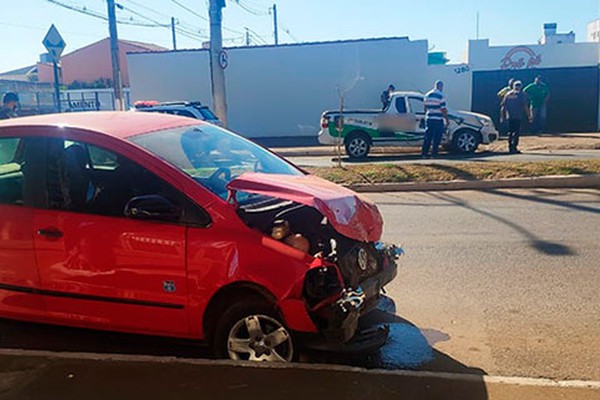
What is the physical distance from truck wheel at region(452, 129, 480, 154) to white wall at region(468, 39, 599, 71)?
12.7m

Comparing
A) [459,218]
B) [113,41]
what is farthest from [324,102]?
[459,218]

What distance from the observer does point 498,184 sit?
34.5 feet

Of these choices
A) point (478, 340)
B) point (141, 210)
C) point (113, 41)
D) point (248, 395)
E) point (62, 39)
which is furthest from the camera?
point (113, 41)

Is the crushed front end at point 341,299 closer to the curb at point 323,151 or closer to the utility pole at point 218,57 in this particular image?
the utility pole at point 218,57

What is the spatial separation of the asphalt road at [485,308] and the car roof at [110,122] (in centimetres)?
152

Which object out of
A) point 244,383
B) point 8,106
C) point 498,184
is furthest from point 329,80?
point 244,383

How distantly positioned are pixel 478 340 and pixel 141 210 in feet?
8.38

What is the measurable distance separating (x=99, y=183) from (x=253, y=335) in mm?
1475

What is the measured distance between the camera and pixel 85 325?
13.1 feet

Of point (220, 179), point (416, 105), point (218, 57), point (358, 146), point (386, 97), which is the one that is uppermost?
point (218, 57)

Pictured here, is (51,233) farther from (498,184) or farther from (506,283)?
(498,184)

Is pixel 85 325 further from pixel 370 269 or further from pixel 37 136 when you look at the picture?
pixel 370 269

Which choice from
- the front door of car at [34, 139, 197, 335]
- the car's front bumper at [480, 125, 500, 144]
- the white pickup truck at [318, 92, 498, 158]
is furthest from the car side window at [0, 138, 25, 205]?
the car's front bumper at [480, 125, 500, 144]

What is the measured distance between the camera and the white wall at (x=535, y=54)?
89.0 feet
